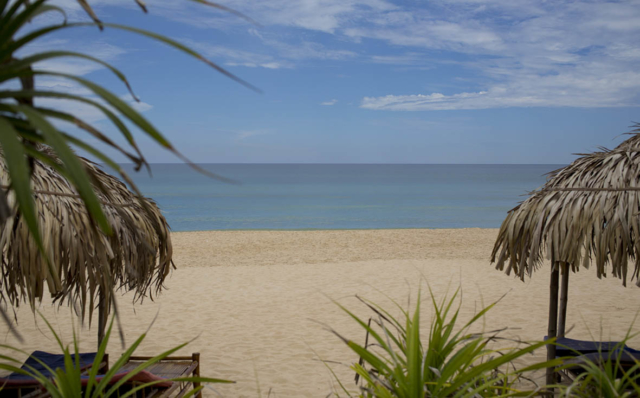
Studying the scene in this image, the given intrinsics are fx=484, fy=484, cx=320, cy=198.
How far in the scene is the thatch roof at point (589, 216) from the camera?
3.20 meters

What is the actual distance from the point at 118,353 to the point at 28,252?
3.25 m

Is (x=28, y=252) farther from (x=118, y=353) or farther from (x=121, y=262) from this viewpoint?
(x=118, y=353)

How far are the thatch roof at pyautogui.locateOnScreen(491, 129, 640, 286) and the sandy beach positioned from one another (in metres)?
0.59

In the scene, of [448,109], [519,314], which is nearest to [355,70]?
[448,109]

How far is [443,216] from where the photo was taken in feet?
91.5

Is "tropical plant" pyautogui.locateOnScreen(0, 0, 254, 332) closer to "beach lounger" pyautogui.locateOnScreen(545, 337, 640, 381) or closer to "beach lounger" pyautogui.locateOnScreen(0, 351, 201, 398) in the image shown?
"beach lounger" pyautogui.locateOnScreen(0, 351, 201, 398)

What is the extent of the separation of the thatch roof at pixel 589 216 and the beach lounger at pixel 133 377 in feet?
8.52

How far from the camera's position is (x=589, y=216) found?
333cm

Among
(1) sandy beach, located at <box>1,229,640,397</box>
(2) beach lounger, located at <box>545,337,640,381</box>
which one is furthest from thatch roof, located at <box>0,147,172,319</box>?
(2) beach lounger, located at <box>545,337,640,381</box>

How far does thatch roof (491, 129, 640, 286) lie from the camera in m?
3.20

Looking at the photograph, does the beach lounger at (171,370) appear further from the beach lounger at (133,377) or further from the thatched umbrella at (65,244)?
the thatched umbrella at (65,244)

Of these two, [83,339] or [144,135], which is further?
[83,339]

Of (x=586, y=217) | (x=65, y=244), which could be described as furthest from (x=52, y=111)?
(x=586, y=217)

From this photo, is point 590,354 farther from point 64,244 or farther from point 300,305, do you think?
point 300,305
